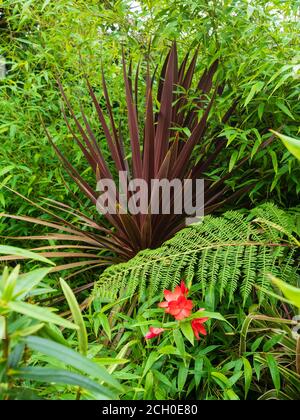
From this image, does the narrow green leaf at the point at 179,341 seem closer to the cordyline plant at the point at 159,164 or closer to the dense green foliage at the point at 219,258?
the dense green foliage at the point at 219,258

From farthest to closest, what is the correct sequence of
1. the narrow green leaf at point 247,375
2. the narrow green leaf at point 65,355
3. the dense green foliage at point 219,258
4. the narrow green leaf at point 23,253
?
the dense green foliage at point 219,258, the narrow green leaf at point 247,375, the narrow green leaf at point 23,253, the narrow green leaf at point 65,355

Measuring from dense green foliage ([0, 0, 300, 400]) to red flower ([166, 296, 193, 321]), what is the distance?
0.05 ft

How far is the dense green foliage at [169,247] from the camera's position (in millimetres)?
750

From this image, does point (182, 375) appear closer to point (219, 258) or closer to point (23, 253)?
point (219, 258)

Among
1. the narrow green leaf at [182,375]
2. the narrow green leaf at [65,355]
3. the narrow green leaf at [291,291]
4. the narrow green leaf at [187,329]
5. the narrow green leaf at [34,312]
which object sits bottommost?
the narrow green leaf at [182,375]

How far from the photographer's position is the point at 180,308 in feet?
3.43

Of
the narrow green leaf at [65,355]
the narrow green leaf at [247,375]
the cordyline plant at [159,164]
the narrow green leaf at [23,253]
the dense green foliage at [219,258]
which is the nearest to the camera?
the narrow green leaf at [65,355]

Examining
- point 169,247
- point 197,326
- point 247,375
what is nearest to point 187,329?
point 197,326

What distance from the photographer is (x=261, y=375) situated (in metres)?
1.10

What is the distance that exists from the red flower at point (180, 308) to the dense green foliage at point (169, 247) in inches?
0.6

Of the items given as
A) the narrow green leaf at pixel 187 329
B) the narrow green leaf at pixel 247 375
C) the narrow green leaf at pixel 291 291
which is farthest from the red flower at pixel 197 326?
the narrow green leaf at pixel 291 291

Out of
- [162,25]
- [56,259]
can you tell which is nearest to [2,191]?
[56,259]

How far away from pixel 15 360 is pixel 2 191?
4.92ft
